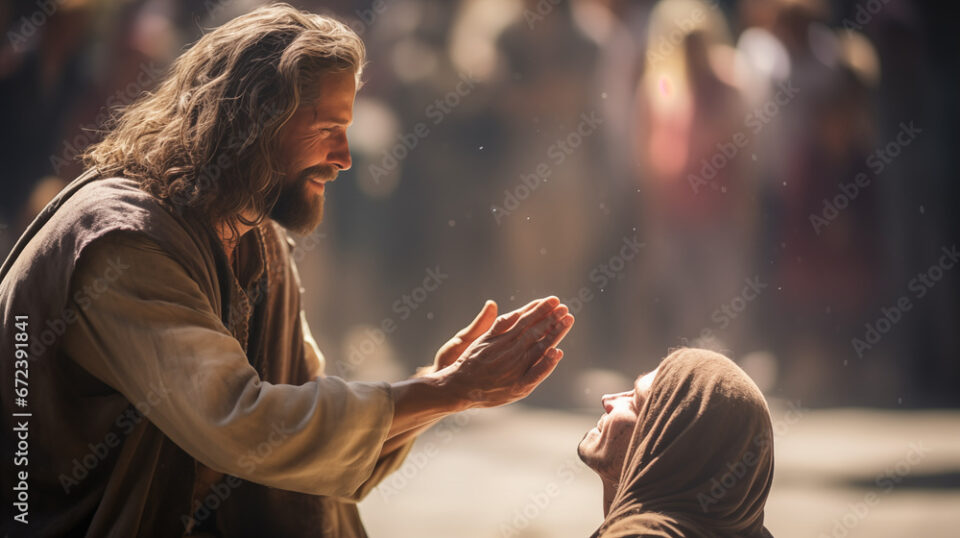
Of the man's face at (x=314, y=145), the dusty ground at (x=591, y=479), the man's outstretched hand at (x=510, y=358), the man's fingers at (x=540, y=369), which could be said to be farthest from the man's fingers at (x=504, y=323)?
the dusty ground at (x=591, y=479)

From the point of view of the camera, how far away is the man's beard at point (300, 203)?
257 cm

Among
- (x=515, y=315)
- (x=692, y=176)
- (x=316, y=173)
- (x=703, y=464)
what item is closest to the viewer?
(x=703, y=464)

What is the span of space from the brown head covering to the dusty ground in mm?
2345

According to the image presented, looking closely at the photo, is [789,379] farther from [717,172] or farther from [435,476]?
[435,476]

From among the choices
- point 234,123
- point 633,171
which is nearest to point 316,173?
point 234,123

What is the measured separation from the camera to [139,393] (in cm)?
217

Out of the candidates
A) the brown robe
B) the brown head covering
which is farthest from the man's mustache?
the brown head covering

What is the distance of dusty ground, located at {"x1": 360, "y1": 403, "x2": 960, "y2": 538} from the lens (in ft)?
15.4

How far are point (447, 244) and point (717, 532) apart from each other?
523 centimetres

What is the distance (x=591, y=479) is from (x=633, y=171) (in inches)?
106

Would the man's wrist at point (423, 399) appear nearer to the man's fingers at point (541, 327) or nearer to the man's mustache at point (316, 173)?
the man's fingers at point (541, 327)

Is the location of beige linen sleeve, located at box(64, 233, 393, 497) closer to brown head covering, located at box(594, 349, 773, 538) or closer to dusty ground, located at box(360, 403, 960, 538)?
brown head covering, located at box(594, 349, 773, 538)

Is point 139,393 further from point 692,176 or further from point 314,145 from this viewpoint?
point 692,176

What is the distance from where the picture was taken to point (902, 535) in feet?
14.7
